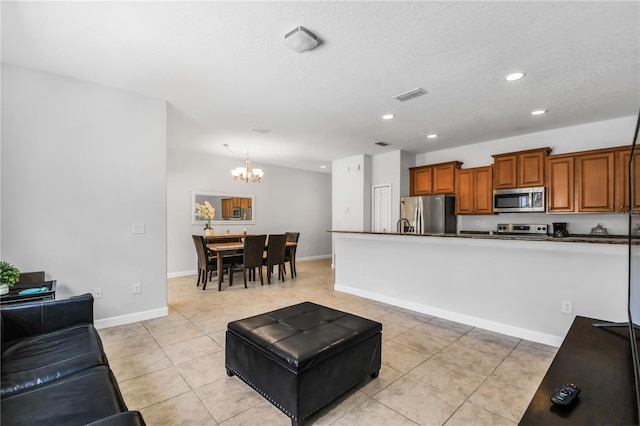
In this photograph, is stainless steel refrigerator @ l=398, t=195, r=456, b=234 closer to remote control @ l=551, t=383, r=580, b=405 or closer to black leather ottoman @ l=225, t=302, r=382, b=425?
black leather ottoman @ l=225, t=302, r=382, b=425

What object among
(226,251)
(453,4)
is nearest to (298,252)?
(226,251)

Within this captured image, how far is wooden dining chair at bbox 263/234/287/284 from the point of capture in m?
5.53

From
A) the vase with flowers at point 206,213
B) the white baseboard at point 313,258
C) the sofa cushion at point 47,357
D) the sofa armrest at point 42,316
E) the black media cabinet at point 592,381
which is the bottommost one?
the white baseboard at point 313,258

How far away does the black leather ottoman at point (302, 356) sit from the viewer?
1.69 meters

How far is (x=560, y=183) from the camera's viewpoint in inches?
173

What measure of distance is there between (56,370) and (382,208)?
5.68 meters

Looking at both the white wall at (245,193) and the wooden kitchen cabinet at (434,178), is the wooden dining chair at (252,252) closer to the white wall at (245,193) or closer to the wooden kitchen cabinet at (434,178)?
the white wall at (245,193)

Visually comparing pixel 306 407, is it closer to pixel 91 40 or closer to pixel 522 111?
pixel 91 40

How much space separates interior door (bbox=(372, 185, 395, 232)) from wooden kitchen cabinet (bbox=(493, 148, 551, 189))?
202 cm

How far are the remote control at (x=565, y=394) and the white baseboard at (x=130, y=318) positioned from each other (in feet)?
12.5

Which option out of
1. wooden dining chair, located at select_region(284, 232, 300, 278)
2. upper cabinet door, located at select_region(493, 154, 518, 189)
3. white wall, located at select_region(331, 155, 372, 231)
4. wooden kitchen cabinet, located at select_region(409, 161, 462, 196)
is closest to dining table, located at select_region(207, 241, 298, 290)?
wooden dining chair, located at select_region(284, 232, 300, 278)

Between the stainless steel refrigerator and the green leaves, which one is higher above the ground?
the stainless steel refrigerator

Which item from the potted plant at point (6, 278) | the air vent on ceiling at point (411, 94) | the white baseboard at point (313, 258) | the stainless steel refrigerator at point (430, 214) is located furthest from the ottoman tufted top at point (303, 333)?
the white baseboard at point (313, 258)

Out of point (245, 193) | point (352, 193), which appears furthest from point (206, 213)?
point (352, 193)
